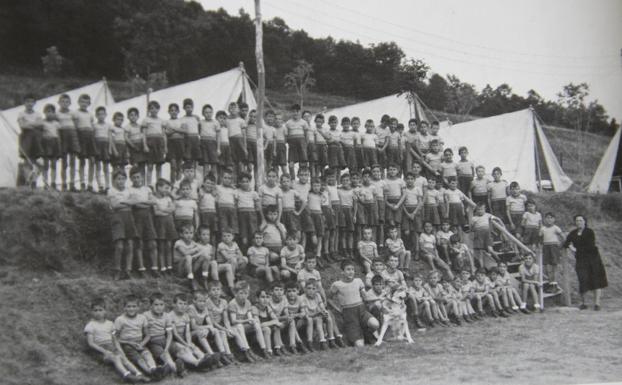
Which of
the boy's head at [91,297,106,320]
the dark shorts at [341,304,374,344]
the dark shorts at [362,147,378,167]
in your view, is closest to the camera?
the boy's head at [91,297,106,320]

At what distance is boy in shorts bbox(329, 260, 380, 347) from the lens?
5727mm

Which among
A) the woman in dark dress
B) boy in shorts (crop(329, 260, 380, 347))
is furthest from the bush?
the woman in dark dress

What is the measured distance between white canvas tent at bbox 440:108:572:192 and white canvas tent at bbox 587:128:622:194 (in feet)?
3.03

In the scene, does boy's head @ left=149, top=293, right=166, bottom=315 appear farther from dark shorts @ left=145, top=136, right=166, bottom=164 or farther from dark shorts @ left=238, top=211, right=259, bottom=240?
dark shorts @ left=145, top=136, right=166, bottom=164

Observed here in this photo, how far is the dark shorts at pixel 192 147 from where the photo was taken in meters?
6.88

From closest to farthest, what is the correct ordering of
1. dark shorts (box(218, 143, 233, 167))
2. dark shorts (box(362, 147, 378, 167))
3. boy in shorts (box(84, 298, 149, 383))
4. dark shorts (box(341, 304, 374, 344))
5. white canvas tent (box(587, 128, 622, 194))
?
boy in shorts (box(84, 298, 149, 383)) → dark shorts (box(341, 304, 374, 344)) → dark shorts (box(218, 143, 233, 167)) → dark shorts (box(362, 147, 378, 167)) → white canvas tent (box(587, 128, 622, 194))

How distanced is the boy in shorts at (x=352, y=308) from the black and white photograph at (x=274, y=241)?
20mm

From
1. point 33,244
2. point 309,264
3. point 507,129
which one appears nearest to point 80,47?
point 33,244

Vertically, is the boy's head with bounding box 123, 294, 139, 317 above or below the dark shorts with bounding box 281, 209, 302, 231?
below

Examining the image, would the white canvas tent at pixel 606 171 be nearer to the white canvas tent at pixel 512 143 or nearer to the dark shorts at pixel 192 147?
the white canvas tent at pixel 512 143

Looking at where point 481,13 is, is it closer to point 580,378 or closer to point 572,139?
point 580,378

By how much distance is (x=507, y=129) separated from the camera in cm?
1399

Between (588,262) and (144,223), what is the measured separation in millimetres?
5299

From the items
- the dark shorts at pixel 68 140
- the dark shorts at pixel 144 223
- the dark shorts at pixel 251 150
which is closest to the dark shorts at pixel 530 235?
the dark shorts at pixel 251 150
